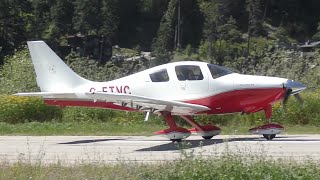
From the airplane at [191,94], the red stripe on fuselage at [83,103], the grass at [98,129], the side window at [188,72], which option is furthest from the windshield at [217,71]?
the grass at [98,129]

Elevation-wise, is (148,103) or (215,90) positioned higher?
(215,90)

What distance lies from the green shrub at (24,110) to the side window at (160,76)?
8571 millimetres

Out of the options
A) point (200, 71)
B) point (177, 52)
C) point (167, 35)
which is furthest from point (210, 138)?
point (167, 35)

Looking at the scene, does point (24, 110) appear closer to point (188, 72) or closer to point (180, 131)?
point (188, 72)

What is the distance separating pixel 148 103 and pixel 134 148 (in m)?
1.44

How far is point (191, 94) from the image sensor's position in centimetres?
1825

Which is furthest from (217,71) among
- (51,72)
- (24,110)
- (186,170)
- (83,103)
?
(24,110)

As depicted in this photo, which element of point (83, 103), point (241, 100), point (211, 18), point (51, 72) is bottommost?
point (211, 18)

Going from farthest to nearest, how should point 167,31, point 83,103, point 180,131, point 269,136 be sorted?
1. point 167,31
2. point 83,103
3. point 269,136
4. point 180,131

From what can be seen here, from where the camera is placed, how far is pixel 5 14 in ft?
270

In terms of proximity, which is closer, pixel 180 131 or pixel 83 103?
pixel 180 131

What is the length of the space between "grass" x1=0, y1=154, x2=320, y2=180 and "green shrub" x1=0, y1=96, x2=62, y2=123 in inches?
568

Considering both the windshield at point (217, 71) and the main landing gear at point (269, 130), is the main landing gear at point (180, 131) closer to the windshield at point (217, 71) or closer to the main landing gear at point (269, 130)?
the main landing gear at point (269, 130)

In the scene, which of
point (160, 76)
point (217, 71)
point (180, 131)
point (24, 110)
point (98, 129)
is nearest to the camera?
point (180, 131)
